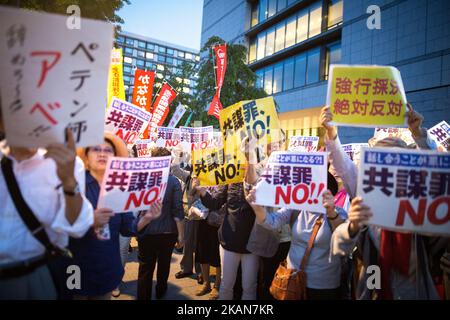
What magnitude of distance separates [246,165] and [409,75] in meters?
14.0

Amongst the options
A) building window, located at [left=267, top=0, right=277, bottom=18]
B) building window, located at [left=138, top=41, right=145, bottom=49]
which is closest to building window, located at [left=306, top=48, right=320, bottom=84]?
building window, located at [left=267, top=0, right=277, bottom=18]

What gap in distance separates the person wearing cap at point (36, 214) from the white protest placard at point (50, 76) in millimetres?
111

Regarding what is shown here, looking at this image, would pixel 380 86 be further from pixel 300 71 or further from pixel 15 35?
pixel 300 71

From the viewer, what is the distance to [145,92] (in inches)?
279

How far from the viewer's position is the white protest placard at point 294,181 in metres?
2.62

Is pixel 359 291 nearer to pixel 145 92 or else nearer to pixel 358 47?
pixel 145 92

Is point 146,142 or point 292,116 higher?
point 292,116

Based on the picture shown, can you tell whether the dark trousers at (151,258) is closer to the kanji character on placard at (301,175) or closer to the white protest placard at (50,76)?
the kanji character on placard at (301,175)

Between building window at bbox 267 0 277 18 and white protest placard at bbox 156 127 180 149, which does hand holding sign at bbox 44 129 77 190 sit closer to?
white protest placard at bbox 156 127 180 149

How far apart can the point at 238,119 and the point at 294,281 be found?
2023mm

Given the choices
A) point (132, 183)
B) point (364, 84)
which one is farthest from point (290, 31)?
point (132, 183)

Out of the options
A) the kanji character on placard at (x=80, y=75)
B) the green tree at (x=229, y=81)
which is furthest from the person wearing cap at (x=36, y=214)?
the green tree at (x=229, y=81)

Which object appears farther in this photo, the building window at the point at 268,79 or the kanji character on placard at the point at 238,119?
the building window at the point at 268,79

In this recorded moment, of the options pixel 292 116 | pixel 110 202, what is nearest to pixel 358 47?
pixel 292 116
